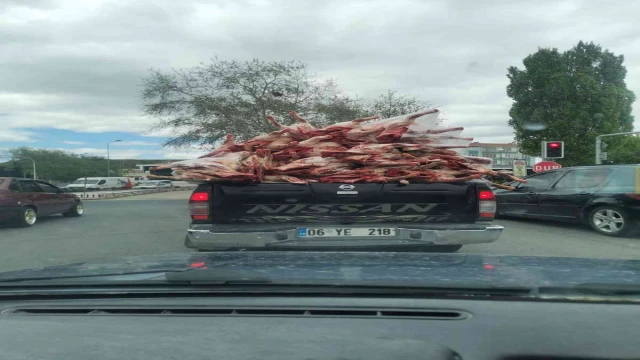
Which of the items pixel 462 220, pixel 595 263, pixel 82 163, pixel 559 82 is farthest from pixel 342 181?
pixel 82 163

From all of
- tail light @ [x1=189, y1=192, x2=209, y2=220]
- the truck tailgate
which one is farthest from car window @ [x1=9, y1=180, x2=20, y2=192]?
the truck tailgate

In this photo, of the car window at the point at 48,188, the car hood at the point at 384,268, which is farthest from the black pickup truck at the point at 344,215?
the car window at the point at 48,188

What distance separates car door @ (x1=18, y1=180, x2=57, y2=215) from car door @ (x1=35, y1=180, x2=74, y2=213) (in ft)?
0.42

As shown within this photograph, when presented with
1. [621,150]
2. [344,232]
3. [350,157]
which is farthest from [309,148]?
[621,150]

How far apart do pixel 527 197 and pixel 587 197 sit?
1.44 metres

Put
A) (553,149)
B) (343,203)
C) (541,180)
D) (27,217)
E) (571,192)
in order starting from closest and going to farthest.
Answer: (343,203) → (571,192) → (541,180) → (27,217) → (553,149)

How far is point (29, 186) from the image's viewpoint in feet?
41.1

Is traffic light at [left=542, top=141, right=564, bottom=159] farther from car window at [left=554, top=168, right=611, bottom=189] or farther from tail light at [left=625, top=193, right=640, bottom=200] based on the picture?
tail light at [left=625, top=193, right=640, bottom=200]

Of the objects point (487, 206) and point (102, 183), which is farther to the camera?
Answer: point (102, 183)

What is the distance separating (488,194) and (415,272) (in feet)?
11.6

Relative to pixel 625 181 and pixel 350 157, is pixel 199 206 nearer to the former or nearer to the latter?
pixel 350 157

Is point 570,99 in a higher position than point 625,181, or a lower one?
higher

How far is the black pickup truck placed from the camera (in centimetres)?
530

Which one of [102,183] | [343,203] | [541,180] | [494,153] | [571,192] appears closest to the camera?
[343,203]
